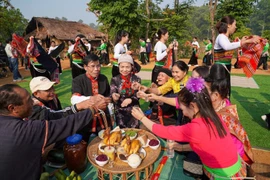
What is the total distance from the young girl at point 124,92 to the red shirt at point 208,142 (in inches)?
63.9

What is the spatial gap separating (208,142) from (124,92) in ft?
6.67

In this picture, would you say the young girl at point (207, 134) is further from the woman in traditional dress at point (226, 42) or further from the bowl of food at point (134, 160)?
the woman in traditional dress at point (226, 42)

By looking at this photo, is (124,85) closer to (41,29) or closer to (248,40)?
(248,40)

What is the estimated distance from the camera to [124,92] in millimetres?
3537

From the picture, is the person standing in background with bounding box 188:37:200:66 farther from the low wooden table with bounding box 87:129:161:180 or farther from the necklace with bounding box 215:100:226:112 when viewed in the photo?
the low wooden table with bounding box 87:129:161:180

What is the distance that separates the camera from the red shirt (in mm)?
1785

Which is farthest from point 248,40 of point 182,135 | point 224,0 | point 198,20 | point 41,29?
point 198,20

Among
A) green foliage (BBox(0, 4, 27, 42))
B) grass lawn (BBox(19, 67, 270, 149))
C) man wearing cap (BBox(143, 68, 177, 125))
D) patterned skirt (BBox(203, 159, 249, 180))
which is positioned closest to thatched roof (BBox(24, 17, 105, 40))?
green foliage (BBox(0, 4, 27, 42))

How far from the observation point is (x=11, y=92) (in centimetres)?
161

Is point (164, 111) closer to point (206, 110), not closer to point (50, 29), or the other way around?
point (206, 110)

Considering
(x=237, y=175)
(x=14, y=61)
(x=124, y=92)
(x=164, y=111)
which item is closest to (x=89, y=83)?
(x=124, y=92)

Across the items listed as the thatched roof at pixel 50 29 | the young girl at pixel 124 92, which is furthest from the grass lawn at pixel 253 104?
the thatched roof at pixel 50 29

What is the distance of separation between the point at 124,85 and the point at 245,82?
7725 millimetres

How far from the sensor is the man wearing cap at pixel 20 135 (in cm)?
151
